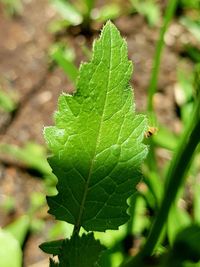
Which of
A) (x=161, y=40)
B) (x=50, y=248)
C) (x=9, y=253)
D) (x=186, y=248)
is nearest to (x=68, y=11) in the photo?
(x=161, y=40)

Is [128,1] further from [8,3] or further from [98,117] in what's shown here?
[98,117]

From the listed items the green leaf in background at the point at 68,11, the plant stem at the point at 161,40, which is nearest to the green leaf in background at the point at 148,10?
the green leaf in background at the point at 68,11

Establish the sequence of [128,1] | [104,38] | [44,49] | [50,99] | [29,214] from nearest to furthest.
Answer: [104,38] < [29,214] < [50,99] < [44,49] < [128,1]

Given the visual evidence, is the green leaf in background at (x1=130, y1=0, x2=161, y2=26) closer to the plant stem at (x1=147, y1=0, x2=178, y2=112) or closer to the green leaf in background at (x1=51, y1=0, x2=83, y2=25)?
the green leaf in background at (x1=51, y1=0, x2=83, y2=25)

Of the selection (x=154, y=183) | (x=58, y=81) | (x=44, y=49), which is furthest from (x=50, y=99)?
(x=154, y=183)

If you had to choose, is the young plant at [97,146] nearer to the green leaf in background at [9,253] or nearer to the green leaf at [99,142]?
the green leaf at [99,142]

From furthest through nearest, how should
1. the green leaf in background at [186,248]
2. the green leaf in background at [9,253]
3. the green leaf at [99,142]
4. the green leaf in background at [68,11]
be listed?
the green leaf in background at [68,11] → the green leaf in background at [9,253] → the green leaf at [99,142] → the green leaf in background at [186,248]

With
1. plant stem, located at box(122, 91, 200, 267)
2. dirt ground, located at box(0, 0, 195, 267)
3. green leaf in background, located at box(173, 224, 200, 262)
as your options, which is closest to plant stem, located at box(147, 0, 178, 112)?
plant stem, located at box(122, 91, 200, 267)
